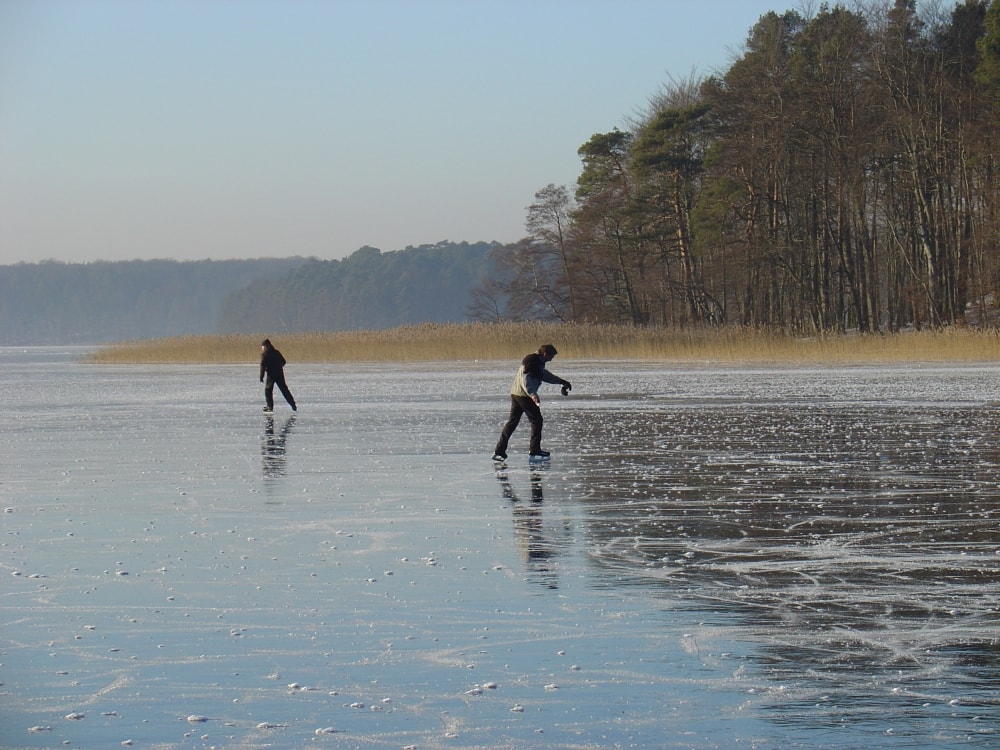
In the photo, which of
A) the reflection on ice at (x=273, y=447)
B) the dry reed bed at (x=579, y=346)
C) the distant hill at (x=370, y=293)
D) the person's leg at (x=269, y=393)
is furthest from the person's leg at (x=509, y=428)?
the distant hill at (x=370, y=293)

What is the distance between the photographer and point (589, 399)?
24.8 meters

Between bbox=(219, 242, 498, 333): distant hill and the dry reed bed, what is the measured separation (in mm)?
114638

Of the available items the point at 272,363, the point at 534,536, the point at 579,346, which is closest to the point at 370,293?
the point at 579,346

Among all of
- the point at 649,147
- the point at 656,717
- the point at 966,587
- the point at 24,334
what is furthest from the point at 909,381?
the point at 24,334

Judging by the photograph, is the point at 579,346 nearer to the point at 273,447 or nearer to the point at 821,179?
the point at 821,179

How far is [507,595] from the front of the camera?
6.92 m

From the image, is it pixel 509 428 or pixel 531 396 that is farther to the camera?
pixel 531 396

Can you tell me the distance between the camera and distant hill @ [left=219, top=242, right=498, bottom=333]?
175875 mm

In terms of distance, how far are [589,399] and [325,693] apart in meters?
19.8

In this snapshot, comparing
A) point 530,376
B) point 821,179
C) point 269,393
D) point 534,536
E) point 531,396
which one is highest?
point 821,179

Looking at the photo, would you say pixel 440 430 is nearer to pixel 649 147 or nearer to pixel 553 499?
pixel 553 499

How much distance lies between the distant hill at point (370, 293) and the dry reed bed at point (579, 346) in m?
115

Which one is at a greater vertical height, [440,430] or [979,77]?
[979,77]

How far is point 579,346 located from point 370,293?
5132 inches
